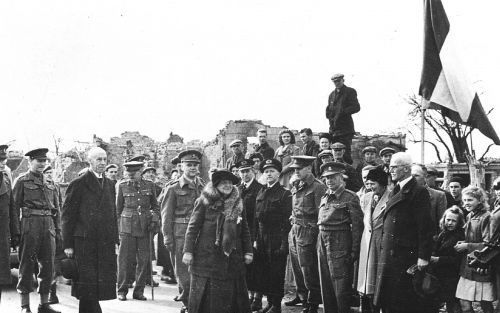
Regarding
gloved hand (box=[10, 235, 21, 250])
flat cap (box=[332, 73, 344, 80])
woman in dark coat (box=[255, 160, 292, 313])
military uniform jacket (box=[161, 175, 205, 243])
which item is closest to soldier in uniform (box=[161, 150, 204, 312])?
military uniform jacket (box=[161, 175, 205, 243])

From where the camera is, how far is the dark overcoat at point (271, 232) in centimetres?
816

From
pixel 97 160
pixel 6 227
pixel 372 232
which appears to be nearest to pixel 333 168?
pixel 372 232

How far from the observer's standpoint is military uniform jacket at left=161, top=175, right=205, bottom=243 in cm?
851

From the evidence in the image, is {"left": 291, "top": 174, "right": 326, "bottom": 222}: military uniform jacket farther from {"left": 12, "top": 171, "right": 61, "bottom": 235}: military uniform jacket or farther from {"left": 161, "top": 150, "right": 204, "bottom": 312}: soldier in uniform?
{"left": 12, "top": 171, "right": 61, "bottom": 235}: military uniform jacket

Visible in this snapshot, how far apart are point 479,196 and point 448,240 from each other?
66 centimetres

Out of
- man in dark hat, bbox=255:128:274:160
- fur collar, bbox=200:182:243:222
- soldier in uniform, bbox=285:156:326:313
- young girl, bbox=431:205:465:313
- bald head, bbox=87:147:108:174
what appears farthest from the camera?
man in dark hat, bbox=255:128:274:160

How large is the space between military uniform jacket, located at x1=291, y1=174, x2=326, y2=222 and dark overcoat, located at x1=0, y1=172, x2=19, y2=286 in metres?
3.82

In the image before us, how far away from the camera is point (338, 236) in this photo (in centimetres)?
702

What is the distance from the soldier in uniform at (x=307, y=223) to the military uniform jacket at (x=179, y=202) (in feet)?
5.22

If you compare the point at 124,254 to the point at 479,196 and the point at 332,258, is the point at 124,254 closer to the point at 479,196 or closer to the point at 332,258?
the point at 332,258

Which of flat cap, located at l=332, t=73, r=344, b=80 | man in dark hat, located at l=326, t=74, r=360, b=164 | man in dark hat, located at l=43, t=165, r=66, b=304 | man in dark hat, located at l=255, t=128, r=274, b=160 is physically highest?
flat cap, located at l=332, t=73, r=344, b=80

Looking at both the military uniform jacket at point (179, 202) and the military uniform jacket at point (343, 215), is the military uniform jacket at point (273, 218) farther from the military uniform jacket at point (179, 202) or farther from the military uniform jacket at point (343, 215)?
the military uniform jacket at point (343, 215)

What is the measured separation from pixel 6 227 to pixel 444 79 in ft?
21.0

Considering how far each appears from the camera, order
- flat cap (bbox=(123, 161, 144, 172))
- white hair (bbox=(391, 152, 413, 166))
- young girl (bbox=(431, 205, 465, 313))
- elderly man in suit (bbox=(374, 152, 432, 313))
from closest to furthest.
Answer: elderly man in suit (bbox=(374, 152, 432, 313)) < white hair (bbox=(391, 152, 413, 166)) < young girl (bbox=(431, 205, 465, 313)) < flat cap (bbox=(123, 161, 144, 172))
